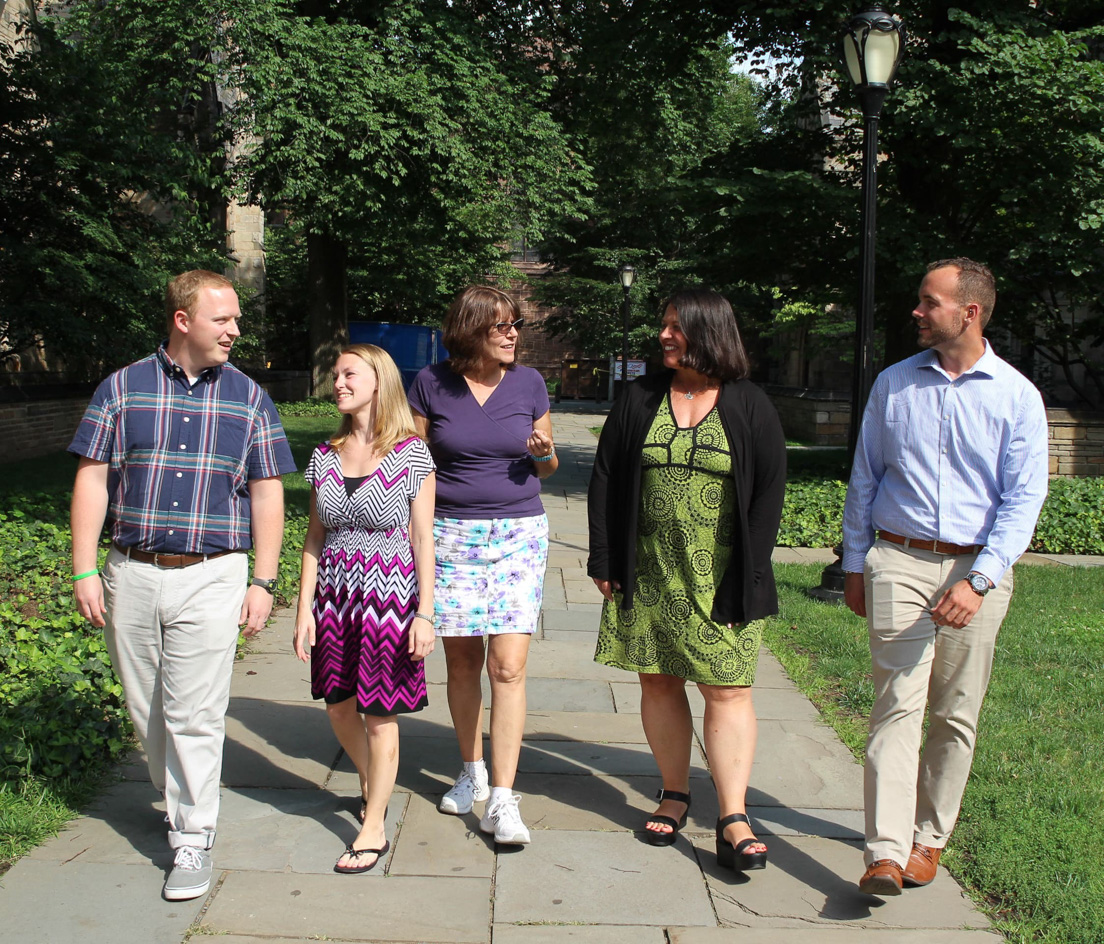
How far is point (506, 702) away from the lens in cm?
383

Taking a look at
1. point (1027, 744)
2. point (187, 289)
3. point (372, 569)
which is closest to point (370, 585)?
point (372, 569)

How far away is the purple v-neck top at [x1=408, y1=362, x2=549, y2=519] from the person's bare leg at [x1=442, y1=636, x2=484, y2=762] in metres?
0.50

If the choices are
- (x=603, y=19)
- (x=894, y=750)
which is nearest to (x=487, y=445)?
(x=894, y=750)

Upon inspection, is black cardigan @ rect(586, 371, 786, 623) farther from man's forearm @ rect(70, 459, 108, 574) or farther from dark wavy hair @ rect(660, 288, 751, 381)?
man's forearm @ rect(70, 459, 108, 574)

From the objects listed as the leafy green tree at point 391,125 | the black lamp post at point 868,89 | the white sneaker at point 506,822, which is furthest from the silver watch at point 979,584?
the leafy green tree at point 391,125

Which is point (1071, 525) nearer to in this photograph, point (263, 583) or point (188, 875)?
point (263, 583)

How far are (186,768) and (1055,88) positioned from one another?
11134 mm

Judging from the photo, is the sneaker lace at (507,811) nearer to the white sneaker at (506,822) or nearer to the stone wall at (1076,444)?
the white sneaker at (506,822)

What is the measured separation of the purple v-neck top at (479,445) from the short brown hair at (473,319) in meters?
0.10

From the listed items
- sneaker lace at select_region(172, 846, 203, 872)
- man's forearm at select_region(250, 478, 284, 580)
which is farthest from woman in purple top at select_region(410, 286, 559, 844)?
sneaker lace at select_region(172, 846, 203, 872)

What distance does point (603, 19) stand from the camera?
16.5 m

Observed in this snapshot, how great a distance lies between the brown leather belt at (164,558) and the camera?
3.37 metres

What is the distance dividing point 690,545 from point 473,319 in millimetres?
1099

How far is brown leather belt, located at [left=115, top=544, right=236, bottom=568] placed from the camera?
3.37m
